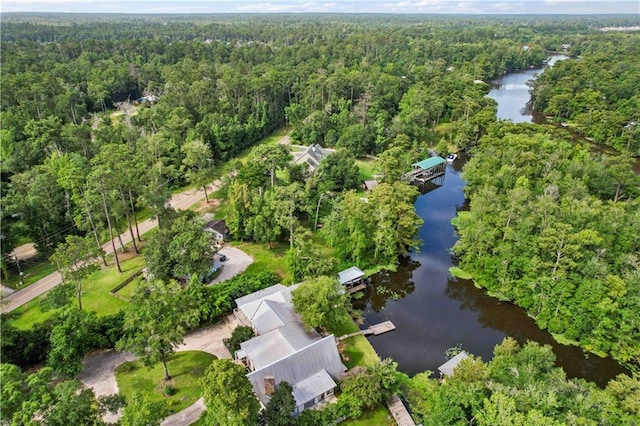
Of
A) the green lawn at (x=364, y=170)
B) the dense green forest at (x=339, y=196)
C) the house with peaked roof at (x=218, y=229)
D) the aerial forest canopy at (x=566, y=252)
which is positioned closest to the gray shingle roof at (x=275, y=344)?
the dense green forest at (x=339, y=196)

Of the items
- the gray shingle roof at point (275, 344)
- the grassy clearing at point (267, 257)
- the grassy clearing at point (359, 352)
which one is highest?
the gray shingle roof at point (275, 344)

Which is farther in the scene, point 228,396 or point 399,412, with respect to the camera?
point 399,412

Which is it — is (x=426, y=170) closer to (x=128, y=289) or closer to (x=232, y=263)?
(x=232, y=263)

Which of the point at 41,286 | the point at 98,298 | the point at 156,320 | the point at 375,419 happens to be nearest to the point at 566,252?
the point at 375,419

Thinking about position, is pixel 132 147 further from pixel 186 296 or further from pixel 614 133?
pixel 614 133

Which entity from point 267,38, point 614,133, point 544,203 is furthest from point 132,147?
point 267,38

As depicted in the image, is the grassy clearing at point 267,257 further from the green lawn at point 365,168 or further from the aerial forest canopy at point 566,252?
the green lawn at point 365,168
